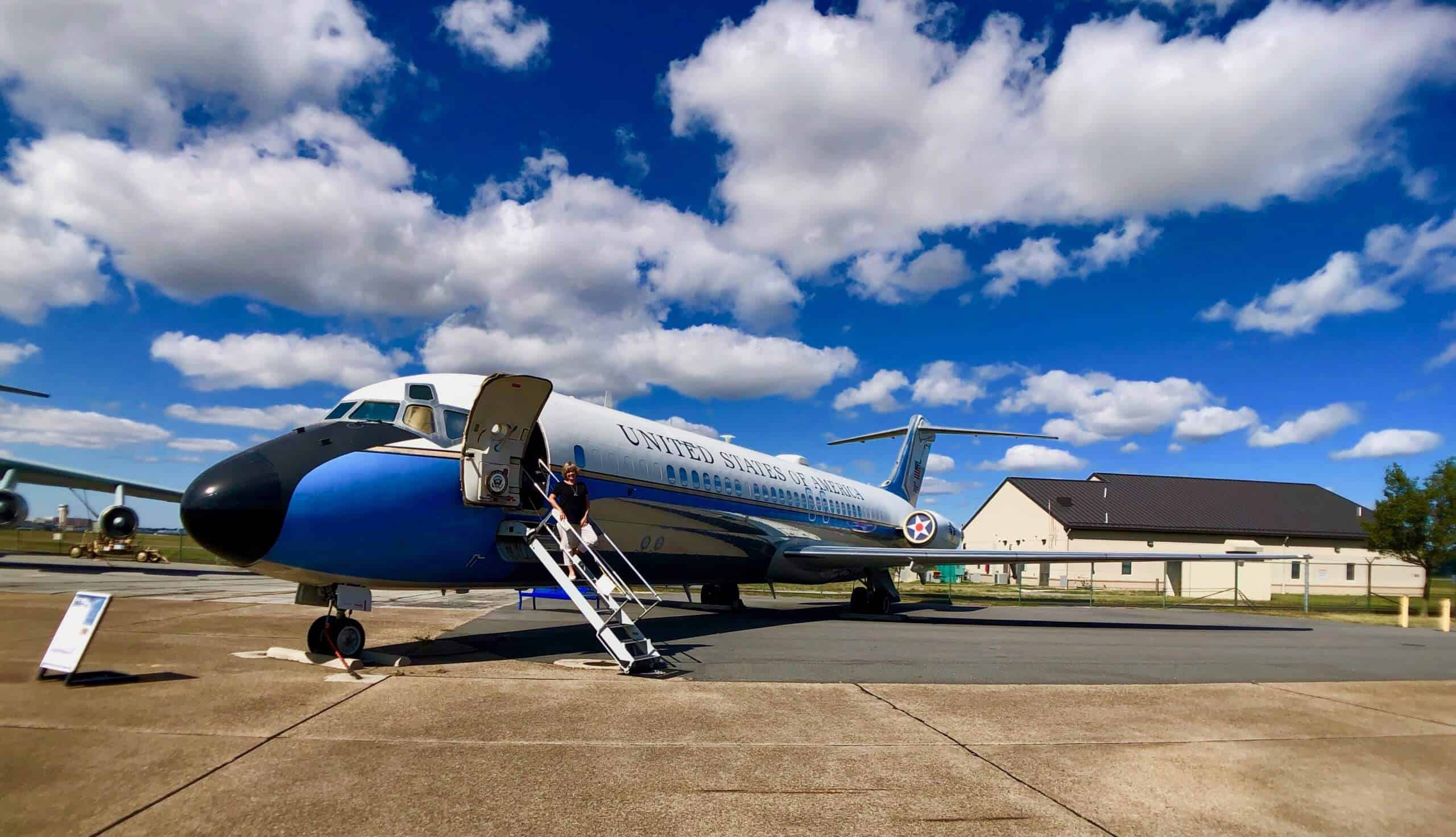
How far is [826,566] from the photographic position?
18438 mm

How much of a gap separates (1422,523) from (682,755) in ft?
133

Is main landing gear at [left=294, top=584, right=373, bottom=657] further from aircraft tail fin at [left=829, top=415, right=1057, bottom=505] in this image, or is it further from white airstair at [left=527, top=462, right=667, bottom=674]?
aircraft tail fin at [left=829, top=415, right=1057, bottom=505]

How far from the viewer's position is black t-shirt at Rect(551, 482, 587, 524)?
1038 cm

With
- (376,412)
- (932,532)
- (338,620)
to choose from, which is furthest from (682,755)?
(932,532)

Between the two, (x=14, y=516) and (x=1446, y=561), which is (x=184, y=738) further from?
(x=1446, y=561)

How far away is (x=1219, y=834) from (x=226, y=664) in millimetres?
9018

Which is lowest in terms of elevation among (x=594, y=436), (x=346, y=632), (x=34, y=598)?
(x=34, y=598)

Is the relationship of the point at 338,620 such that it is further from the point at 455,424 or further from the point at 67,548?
the point at 67,548

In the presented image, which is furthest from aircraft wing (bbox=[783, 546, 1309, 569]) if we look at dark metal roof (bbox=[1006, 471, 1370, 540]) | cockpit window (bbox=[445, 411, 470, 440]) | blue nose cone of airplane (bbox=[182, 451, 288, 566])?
dark metal roof (bbox=[1006, 471, 1370, 540])

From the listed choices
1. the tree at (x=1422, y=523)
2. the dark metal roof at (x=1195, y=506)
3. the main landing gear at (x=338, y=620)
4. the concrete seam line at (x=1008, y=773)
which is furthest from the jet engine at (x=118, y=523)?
the tree at (x=1422, y=523)

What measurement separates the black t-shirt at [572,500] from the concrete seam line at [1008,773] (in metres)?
4.61

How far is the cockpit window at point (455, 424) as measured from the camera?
1006cm

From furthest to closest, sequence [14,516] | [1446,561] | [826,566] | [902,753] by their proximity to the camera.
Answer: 1. [1446,561]
2. [14,516]
3. [826,566]
4. [902,753]

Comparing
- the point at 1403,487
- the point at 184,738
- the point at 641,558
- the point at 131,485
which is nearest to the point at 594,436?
the point at 641,558
